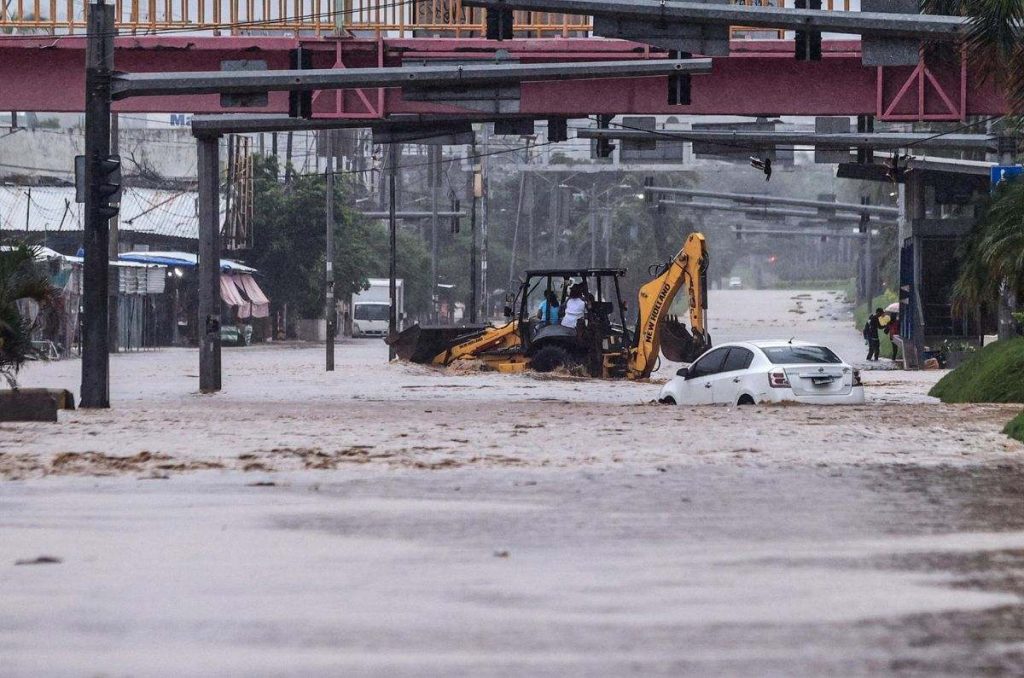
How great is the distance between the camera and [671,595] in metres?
9.84

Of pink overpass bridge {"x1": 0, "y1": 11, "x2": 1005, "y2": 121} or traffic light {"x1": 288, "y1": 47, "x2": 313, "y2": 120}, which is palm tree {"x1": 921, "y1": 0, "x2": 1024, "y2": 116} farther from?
traffic light {"x1": 288, "y1": 47, "x2": 313, "y2": 120}

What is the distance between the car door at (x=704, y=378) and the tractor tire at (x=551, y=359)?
441 inches

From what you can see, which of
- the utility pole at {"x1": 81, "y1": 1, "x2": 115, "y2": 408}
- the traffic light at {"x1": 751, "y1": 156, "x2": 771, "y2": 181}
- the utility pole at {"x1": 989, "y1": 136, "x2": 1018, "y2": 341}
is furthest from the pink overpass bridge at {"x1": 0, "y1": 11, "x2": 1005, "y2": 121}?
the utility pole at {"x1": 989, "y1": 136, "x2": 1018, "y2": 341}

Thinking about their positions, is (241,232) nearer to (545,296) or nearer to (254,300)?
(254,300)

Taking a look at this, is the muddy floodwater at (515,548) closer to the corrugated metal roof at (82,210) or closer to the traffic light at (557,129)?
the traffic light at (557,129)

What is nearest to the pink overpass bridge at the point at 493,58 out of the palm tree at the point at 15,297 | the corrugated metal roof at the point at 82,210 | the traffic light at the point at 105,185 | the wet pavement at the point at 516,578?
the traffic light at the point at 105,185

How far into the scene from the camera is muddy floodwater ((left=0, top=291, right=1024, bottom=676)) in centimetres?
831

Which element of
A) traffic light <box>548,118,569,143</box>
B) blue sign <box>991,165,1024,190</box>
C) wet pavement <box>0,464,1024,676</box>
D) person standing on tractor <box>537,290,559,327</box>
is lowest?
wet pavement <box>0,464,1024,676</box>

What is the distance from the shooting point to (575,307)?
Result: 4028 cm

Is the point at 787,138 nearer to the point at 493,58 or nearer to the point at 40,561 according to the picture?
the point at 493,58

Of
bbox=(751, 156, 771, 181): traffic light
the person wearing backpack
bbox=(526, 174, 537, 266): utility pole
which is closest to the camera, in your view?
bbox=(751, 156, 771, 181): traffic light

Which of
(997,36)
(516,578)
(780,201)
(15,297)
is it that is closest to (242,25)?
(15,297)

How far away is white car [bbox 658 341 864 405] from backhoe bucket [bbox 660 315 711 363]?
11.3 meters

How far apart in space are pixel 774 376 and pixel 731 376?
1173 millimetres
